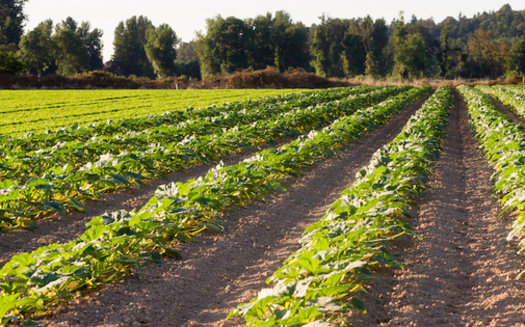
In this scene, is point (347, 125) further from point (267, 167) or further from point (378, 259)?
point (378, 259)

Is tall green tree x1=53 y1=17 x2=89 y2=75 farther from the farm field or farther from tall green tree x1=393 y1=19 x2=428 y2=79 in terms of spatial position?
the farm field

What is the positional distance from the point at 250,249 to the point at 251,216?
112cm

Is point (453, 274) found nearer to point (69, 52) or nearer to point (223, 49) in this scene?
point (223, 49)

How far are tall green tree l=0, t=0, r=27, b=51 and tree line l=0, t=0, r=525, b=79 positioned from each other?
0.47 feet

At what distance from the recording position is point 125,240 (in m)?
4.65

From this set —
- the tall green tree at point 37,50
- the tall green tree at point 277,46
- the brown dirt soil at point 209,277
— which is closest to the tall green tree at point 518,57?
the tall green tree at point 277,46

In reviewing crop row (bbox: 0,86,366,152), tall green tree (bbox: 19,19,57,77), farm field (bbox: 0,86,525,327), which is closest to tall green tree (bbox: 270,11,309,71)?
tall green tree (bbox: 19,19,57,77)

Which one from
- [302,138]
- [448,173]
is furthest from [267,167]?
[448,173]

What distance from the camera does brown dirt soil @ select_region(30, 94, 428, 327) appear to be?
397 centimetres

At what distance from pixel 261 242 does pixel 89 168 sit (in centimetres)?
330

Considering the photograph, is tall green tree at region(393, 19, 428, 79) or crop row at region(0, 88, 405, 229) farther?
tall green tree at region(393, 19, 428, 79)

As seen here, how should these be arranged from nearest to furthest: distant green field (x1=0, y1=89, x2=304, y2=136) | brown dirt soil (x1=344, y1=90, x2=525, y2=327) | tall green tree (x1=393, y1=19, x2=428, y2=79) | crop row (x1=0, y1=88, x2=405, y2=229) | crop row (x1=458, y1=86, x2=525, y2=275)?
1. brown dirt soil (x1=344, y1=90, x2=525, y2=327)
2. crop row (x1=458, y1=86, x2=525, y2=275)
3. crop row (x1=0, y1=88, x2=405, y2=229)
4. distant green field (x1=0, y1=89, x2=304, y2=136)
5. tall green tree (x1=393, y1=19, x2=428, y2=79)

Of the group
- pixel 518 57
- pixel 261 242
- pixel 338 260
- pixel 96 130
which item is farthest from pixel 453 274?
pixel 518 57

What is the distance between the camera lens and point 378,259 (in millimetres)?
4363
